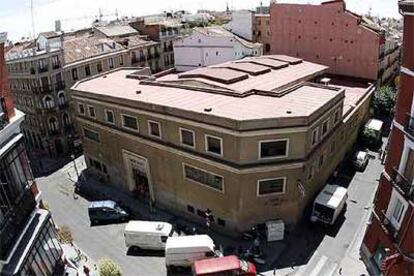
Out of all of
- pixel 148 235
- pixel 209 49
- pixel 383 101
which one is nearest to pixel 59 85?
pixel 209 49

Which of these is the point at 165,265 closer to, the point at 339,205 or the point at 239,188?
the point at 239,188

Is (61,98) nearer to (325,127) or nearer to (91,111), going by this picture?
(91,111)

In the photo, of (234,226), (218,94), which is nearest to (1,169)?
(234,226)

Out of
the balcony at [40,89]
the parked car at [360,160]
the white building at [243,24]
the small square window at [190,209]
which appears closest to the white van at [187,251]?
the small square window at [190,209]

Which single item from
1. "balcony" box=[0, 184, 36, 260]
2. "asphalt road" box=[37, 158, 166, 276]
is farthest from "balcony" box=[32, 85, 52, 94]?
"balcony" box=[0, 184, 36, 260]

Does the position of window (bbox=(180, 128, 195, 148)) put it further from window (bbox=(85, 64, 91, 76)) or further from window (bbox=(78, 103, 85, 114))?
window (bbox=(85, 64, 91, 76))

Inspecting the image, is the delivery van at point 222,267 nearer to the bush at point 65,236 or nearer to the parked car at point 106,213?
the parked car at point 106,213
